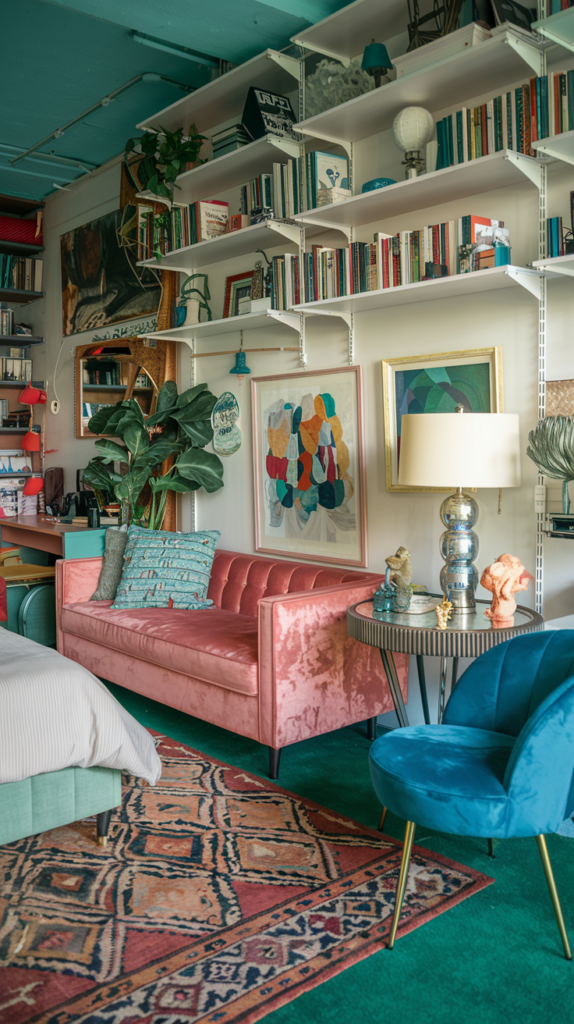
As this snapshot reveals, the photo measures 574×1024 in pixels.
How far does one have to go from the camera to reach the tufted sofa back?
146 inches

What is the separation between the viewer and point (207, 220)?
4320 millimetres

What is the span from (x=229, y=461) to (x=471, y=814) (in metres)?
3.00

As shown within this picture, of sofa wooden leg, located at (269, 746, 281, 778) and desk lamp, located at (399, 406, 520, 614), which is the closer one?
desk lamp, located at (399, 406, 520, 614)

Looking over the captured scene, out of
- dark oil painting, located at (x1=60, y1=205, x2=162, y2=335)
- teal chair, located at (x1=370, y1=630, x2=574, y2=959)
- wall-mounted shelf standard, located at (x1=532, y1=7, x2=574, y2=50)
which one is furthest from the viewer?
dark oil painting, located at (x1=60, y1=205, x2=162, y2=335)

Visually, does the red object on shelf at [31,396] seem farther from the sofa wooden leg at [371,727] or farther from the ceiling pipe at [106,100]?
the sofa wooden leg at [371,727]

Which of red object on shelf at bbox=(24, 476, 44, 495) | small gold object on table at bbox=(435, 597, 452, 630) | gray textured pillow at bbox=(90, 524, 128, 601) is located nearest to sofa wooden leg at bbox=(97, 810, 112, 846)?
small gold object on table at bbox=(435, 597, 452, 630)

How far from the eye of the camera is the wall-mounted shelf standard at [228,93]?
3729 millimetres

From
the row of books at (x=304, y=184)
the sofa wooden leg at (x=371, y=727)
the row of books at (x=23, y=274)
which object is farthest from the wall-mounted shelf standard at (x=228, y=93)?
the sofa wooden leg at (x=371, y=727)

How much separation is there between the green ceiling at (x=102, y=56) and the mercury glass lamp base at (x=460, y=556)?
2.31m

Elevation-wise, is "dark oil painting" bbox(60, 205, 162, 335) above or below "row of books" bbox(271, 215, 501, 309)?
above

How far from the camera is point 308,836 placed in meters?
2.63

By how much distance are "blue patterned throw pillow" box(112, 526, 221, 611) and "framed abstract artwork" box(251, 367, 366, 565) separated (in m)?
0.40

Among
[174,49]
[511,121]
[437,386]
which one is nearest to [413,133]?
[511,121]

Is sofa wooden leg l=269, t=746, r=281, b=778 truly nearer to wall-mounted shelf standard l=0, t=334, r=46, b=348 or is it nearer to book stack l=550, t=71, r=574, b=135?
book stack l=550, t=71, r=574, b=135
